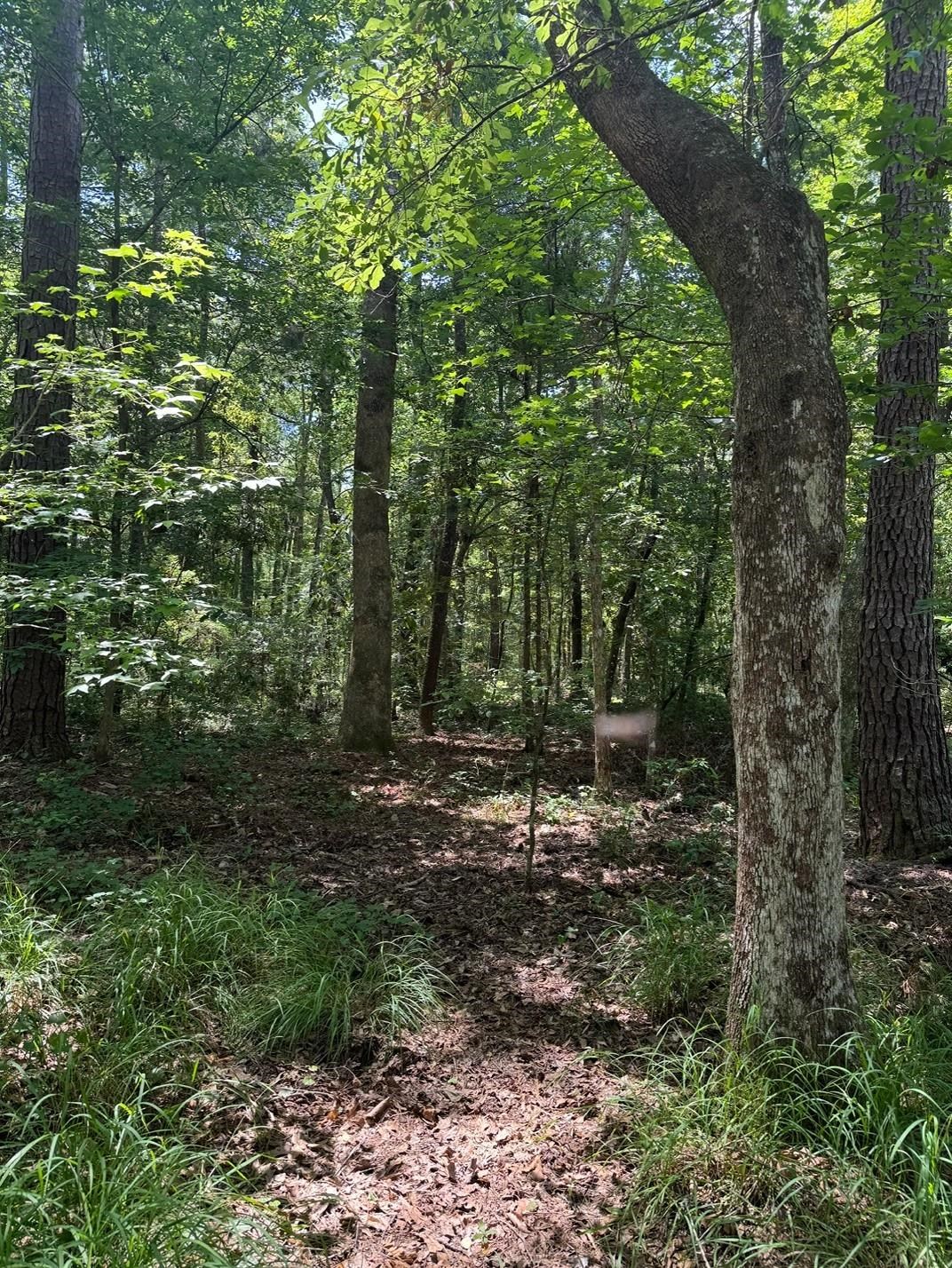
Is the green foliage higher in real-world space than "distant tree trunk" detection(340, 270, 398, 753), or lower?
lower

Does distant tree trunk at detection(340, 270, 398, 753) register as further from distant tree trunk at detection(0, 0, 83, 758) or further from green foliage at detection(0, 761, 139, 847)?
green foliage at detection(0, 761, 139, 847)

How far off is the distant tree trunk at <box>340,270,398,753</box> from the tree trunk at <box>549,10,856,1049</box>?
6.99 m

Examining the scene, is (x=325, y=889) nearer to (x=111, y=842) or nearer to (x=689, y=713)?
(x=111, y=842)

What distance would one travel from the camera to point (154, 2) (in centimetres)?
805

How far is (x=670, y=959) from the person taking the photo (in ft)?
12.5

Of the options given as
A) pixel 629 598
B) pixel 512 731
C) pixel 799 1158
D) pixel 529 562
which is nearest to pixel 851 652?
pixel 629 598

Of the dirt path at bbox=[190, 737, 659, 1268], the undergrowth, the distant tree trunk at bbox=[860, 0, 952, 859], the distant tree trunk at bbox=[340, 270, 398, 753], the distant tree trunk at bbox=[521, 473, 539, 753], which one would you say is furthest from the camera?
the distant tree trunk at bbox=[340, 270, 398, 753]

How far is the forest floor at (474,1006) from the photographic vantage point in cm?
250

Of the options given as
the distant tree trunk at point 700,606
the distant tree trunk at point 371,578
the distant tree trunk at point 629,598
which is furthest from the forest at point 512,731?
the distant tree trunk at point 700,606

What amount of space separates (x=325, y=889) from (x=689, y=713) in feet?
24.4

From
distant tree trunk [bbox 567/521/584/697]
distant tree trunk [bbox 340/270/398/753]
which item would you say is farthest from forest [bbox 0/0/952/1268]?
distant tree trunk [bbox 340/270/398/753]

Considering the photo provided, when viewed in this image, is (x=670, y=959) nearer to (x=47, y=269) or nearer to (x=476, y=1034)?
(x=476, y=1034)

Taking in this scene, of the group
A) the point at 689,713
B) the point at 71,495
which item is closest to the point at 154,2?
the point at 71,495

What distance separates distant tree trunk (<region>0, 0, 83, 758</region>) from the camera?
665cm
